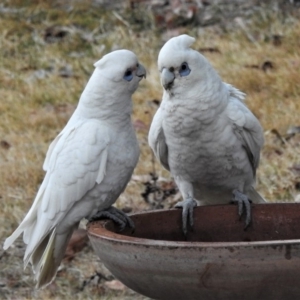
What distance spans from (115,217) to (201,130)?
508 mm

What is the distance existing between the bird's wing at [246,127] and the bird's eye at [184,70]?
0.25 metres

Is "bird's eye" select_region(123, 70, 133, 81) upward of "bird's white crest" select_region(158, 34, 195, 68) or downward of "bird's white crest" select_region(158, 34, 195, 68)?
downward

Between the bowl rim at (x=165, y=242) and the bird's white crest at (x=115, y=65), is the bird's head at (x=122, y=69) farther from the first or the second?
the bowl rim at (x=165, y=242)

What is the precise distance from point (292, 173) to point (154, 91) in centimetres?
138

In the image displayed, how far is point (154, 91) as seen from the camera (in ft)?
17.1

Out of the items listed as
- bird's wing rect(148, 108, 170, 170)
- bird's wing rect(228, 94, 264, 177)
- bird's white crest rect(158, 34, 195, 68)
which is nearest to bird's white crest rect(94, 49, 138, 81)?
bird's white crest rect(158, 34, 195, 68)

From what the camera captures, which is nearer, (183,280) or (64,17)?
(183,280)

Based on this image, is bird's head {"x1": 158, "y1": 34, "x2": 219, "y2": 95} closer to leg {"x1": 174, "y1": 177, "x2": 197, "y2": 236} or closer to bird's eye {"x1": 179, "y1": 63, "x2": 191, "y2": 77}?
bird's eye {"x1": 179, "y1": 63, "x2": 191, "y2": 77}

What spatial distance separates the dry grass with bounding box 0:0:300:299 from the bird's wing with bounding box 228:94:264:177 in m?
0.89

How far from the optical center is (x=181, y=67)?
9.38ft

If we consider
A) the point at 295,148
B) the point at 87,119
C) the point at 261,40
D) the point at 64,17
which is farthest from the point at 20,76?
the point at 87,119

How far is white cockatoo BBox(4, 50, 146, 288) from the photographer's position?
2824 millimetres

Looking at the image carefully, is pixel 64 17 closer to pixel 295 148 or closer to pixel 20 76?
pixel 20 76

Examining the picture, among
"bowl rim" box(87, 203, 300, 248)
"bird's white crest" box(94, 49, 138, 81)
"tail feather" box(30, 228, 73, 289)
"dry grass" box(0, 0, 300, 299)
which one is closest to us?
"bowl rim" box(87, 203, 300, 248)
